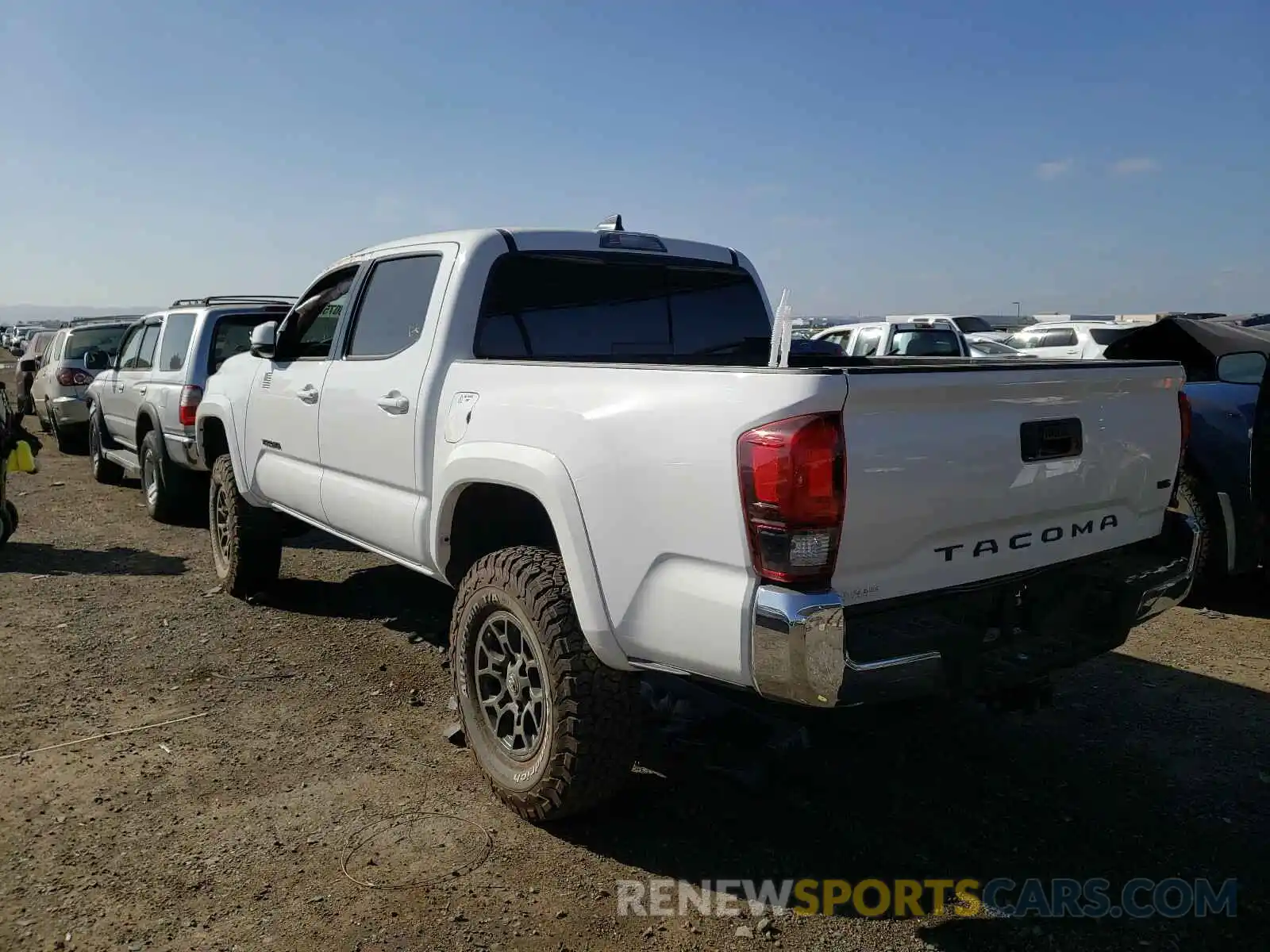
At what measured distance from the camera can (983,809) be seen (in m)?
3.49

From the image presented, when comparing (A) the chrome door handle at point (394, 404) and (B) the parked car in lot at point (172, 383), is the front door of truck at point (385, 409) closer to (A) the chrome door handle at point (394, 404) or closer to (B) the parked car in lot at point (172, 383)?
(A) the chrome door handle at point (394, 404)

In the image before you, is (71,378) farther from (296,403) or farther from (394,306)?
(394,306)

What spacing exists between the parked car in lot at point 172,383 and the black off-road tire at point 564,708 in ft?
15.9

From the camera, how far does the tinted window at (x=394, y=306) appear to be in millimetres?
4148

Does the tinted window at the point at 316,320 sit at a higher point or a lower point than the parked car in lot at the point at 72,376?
higher

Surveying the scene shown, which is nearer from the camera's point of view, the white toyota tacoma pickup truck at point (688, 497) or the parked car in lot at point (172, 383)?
the white toyota tacoma pickup truck at point (688, 497)

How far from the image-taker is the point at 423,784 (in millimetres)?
3686

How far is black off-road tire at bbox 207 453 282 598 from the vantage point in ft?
19.1

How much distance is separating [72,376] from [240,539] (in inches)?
374

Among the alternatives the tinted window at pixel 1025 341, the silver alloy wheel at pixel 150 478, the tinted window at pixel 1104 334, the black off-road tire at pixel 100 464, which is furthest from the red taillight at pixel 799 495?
the tinted window at pixel 1025 341

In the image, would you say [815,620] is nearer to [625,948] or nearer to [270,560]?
[625,948]

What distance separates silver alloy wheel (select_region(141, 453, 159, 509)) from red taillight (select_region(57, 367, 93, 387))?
18.0ft

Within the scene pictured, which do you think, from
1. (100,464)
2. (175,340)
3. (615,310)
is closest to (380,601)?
(615,310)

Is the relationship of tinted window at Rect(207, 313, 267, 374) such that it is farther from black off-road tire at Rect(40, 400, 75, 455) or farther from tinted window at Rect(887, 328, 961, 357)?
tinted window at Rect(887, 328, 961, 357)
